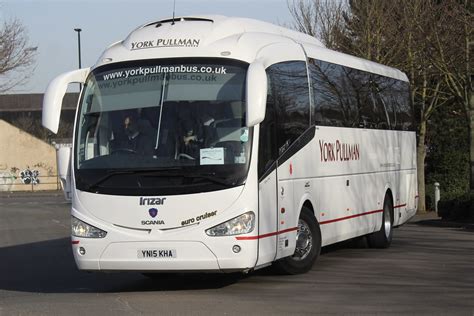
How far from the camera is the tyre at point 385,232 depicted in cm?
1612

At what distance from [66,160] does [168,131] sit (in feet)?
5.19

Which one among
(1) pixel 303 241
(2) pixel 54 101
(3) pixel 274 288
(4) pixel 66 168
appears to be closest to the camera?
(2) pixel 54 101

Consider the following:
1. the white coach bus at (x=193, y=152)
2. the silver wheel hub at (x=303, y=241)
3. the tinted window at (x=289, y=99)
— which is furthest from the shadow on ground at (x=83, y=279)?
the tinted window at (x=289, y=99)

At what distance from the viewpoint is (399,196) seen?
17.5 m

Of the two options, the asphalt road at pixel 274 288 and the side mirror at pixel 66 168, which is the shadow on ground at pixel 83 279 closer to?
the asphalt road at pixel 274 288

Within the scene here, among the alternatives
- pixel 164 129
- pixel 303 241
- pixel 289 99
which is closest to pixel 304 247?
pixel 303 241

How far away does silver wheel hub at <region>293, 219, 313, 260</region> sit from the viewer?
12.3 meters

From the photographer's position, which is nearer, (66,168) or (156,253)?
(156,253)

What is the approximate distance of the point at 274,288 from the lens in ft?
36.7

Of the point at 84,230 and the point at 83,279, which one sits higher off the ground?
the point at 84,230

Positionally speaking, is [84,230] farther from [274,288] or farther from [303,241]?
[303,241]

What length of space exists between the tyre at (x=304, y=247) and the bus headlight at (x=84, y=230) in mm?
2736

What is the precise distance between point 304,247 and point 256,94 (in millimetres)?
3107

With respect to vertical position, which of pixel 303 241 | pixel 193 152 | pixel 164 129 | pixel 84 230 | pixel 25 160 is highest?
pixel 25 160
